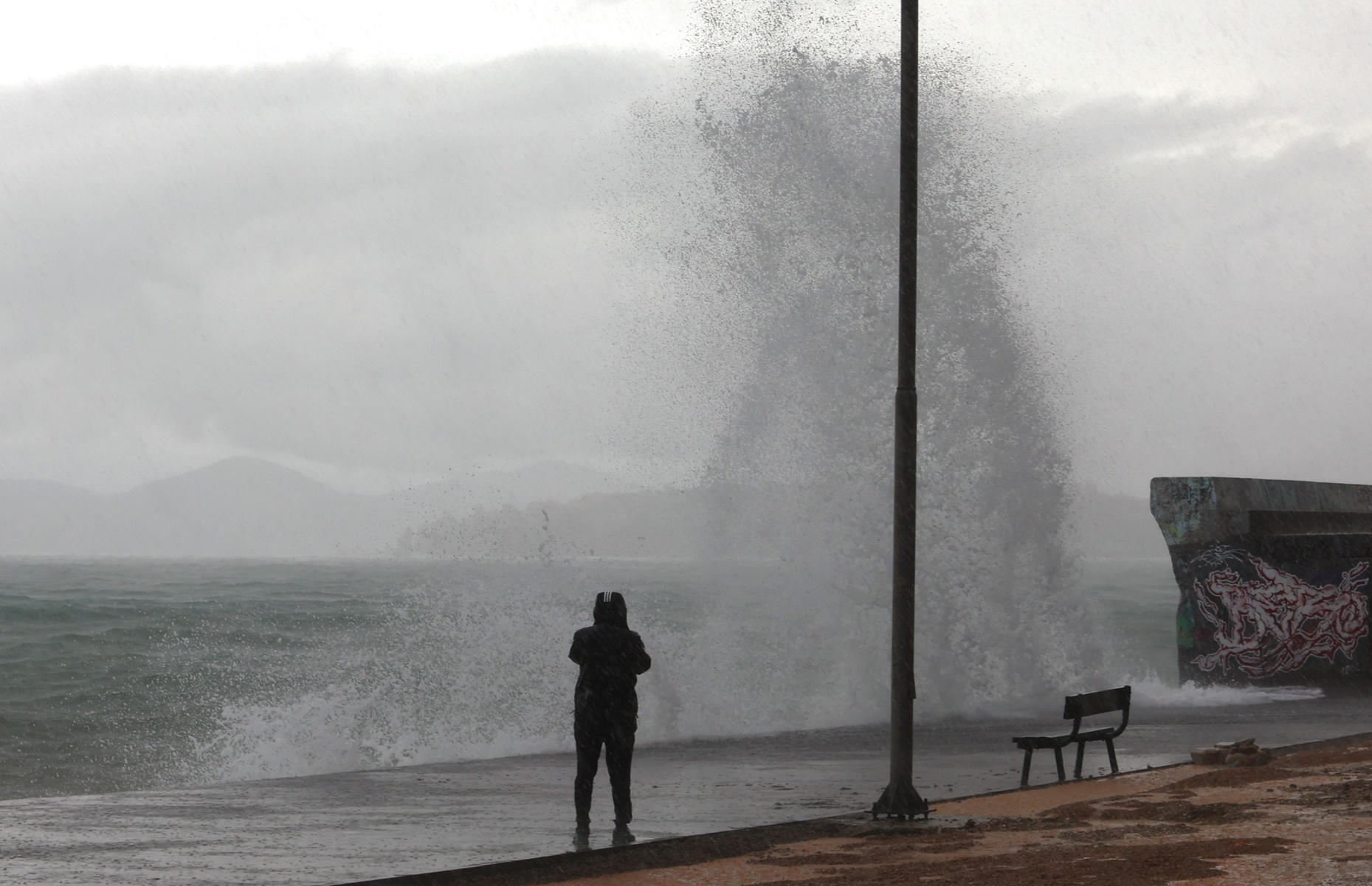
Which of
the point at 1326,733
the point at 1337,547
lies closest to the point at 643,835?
the point at 1326,733

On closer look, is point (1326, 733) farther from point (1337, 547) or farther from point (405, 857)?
point (405, 857)

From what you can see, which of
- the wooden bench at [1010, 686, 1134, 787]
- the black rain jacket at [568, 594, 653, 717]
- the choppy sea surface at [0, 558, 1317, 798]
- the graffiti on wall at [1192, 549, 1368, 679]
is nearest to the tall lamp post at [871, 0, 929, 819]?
the wooden bench at [1010, 686, 1134, 787]

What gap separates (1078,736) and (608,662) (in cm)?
471

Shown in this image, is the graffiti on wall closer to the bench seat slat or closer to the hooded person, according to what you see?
the bench seat slat

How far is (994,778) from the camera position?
11414 millimetres

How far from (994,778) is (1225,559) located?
11182 mm

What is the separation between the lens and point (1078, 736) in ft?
37.5

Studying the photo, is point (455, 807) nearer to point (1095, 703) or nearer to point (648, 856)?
point (648, 856)

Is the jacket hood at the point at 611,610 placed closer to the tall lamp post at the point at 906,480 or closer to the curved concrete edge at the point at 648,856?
the curved concrete edge at the point at 648,856

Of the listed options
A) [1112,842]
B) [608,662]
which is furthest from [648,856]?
[1112,842]

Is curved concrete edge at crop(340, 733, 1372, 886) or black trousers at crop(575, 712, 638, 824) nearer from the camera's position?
curved concrete edge at crop(340, 733, 1372, 886)

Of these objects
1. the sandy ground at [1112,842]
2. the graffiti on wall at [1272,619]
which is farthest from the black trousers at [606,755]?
the graffiti on wall at [1272,619]

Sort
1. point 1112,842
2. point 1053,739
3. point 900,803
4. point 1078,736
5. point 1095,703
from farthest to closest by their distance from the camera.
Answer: point 1095,703, point 1078,736, point 1053,739, point 900,803, point 1112,842

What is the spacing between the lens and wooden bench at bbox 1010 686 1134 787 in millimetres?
10789
